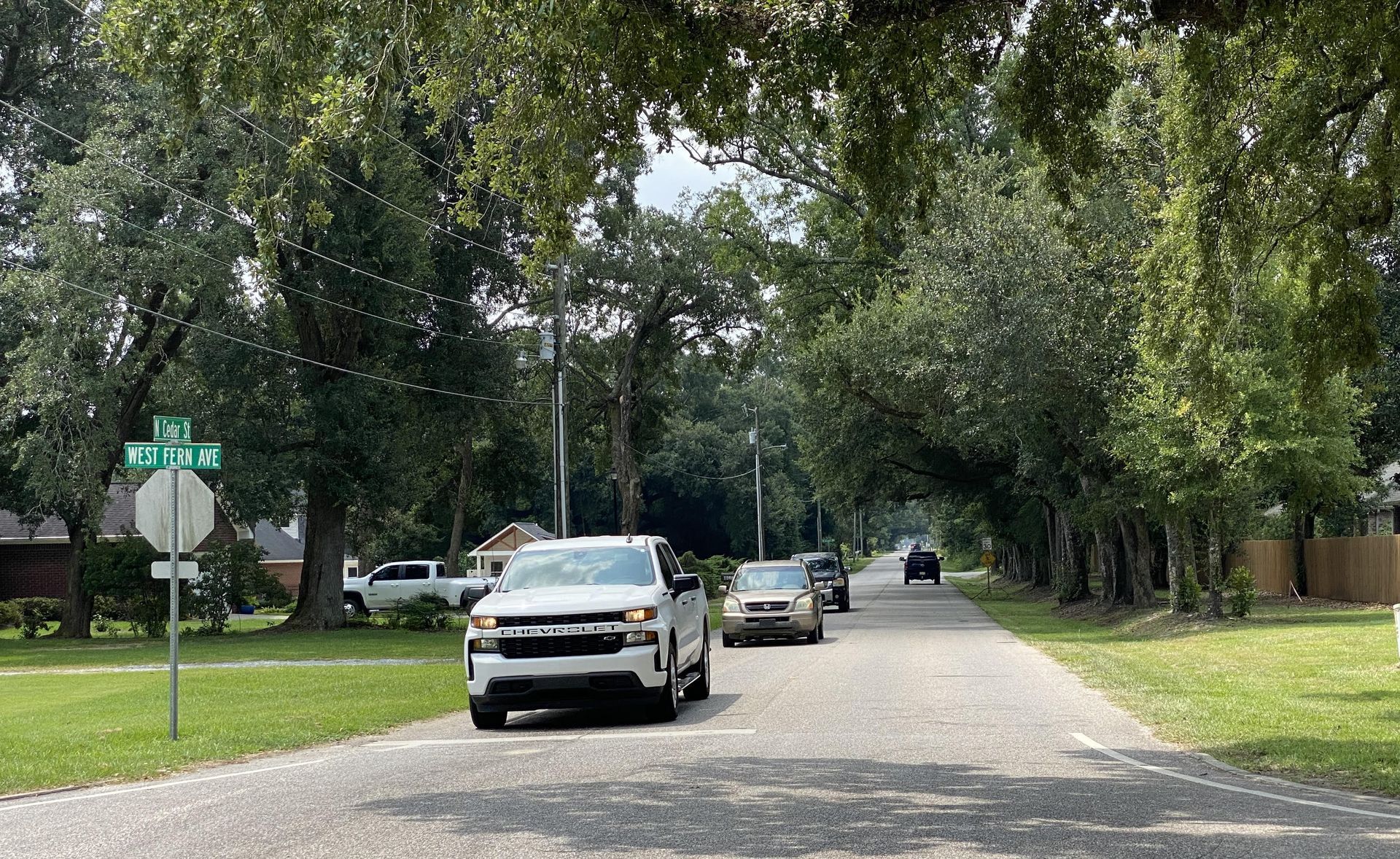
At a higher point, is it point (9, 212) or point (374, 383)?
point (9, 212)

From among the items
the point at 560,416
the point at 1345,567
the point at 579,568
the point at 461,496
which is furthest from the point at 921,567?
the point at 579,568

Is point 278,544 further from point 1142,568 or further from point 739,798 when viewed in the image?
point 739,798

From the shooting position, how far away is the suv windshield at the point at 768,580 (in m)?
28.2

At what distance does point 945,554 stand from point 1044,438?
453 feet

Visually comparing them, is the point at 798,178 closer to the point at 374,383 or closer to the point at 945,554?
the point at 374,383

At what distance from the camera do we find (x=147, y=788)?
35.8 feet

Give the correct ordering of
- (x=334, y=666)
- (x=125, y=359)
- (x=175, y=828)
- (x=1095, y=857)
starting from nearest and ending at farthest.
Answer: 1. (x=1095, y=857)
2. (x=175, y=828)
3. (x=334, y=666)
4. (x=125, y=359)

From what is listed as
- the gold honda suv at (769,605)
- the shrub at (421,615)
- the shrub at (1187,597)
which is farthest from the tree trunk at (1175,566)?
the shrub at (421,615)

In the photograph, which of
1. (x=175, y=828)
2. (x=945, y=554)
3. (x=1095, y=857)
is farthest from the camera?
(x=945, y=554)

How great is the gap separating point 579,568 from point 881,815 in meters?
7.46

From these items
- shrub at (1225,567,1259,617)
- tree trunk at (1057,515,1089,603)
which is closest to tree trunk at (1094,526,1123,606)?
tree trunk at (1057,515,1089,603)

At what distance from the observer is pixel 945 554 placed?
173m

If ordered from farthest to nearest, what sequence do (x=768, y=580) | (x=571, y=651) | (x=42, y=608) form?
1. (x=42, y=608)
2. (x=768, y=580)
3. (x=571, y=651)

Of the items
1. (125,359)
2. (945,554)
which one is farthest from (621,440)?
(945,554)
